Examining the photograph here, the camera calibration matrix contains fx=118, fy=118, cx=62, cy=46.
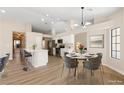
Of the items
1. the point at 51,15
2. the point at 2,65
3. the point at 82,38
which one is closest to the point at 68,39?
the point at 82,38

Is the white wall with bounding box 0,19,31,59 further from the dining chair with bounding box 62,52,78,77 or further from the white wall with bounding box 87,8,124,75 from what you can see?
the white wall with bounding box 87,8,124,75

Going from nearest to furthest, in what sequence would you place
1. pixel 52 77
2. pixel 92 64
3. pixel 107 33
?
pixel 52 77 → pixel 107 33 → pixel 92 64

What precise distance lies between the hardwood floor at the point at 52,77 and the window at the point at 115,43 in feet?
1.29

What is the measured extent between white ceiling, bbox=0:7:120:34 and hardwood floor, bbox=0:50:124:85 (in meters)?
0.78

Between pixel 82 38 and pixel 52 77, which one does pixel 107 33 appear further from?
pixel 52 77

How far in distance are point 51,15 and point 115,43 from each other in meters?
1.55

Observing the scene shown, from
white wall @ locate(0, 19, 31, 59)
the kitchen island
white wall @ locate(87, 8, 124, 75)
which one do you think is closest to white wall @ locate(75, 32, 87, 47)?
white wall @ locate(87, 8, 124, 75)

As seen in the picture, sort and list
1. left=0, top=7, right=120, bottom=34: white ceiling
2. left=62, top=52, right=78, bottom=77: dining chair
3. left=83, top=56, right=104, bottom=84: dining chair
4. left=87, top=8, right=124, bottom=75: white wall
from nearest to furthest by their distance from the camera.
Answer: left=0, top=7, right=120, bottom=34: white ceiling, left=87, top=8, right=124, bottom=75: white wall, left=83, top=56, right=104, bottom=84: dining chair, left=62, top=52, right=78, bottom=77: dining chair

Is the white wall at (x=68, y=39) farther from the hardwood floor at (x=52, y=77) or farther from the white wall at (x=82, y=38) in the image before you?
the hardwood floor at (x=52, y=77)

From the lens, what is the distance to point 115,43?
2.66 m

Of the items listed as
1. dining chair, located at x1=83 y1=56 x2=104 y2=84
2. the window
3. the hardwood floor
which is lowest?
the hardwood floor

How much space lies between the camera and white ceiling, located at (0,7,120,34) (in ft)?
7.75
